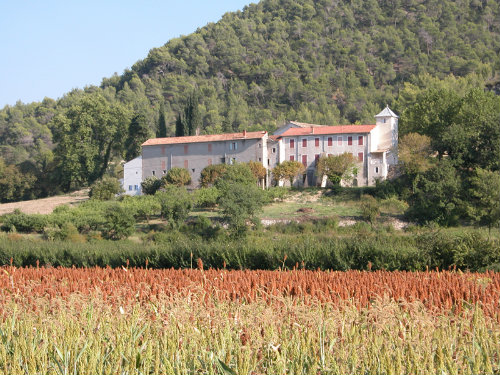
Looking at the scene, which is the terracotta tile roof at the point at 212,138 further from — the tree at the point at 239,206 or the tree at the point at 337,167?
the tree at the point at 239,206

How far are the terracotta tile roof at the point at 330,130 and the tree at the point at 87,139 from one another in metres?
24.3

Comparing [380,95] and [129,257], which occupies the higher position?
[380,95]

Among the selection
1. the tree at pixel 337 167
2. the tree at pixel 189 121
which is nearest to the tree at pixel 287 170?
the tree at pixel 337 167

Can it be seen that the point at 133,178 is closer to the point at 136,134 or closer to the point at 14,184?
the point at 136,134

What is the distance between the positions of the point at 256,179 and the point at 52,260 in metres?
39.4

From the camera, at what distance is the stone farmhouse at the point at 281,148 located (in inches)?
2544

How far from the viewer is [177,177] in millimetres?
63750

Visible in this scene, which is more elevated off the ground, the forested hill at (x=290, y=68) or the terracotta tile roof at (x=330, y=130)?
the forested hill at (x=290, y=68)

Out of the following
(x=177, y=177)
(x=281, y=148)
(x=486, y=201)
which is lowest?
(x=486, y=201)

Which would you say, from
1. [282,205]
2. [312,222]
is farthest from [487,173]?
[282,205]

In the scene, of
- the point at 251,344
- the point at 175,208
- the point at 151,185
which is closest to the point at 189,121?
the point at 151,185

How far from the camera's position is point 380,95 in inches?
4828

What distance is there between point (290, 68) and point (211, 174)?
87.3 meters

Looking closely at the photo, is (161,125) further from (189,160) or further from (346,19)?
(346,19)
